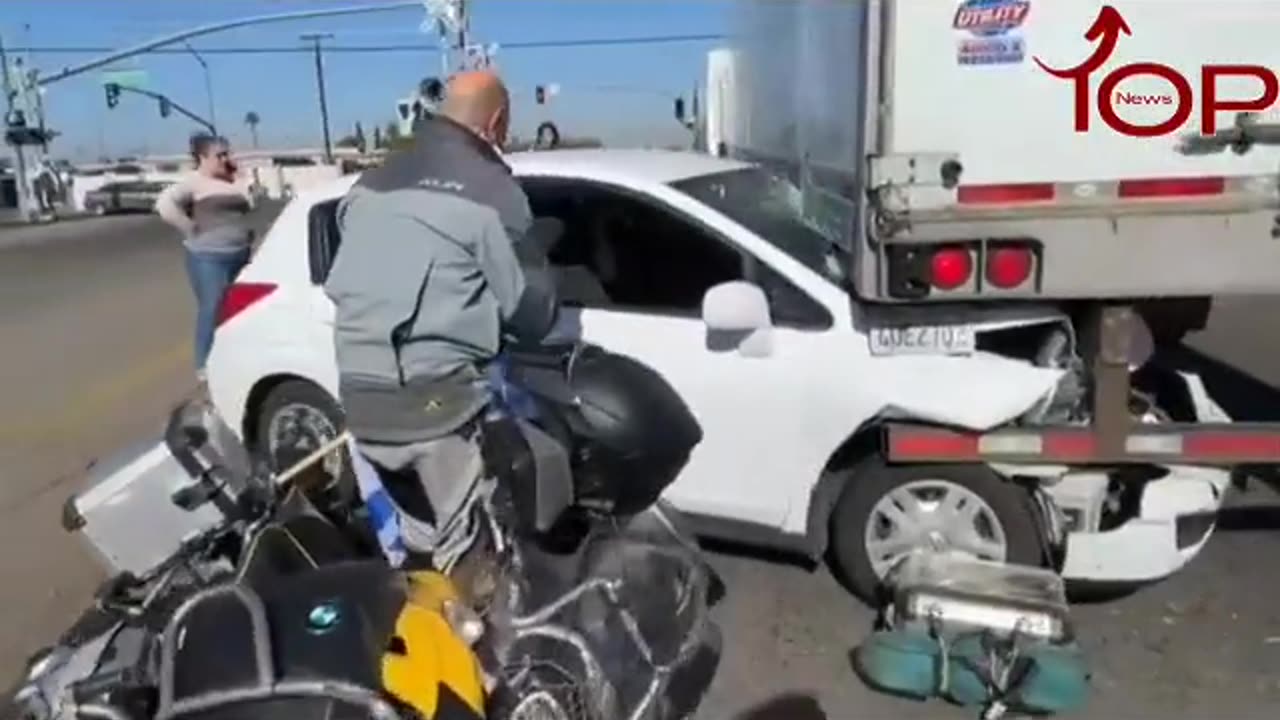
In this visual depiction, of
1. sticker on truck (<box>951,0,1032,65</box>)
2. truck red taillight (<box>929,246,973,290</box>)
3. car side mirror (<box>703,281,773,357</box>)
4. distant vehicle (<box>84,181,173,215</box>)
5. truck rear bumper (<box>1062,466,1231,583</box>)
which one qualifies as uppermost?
sticker on truck (<box>951,0,1032,65</box>)

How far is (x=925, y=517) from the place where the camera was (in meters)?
4.92

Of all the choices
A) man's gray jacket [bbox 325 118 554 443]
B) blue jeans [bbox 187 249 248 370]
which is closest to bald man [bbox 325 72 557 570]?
man's gray jacket [bbox 325 118 554 443]

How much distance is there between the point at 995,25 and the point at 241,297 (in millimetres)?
3834

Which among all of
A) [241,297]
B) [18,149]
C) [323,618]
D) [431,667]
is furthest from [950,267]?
[18,149]

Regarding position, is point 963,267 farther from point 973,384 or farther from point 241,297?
point 241,297

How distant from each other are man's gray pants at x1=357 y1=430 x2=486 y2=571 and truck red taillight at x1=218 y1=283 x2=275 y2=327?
286cm

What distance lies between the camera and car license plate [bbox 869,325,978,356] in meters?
4.71

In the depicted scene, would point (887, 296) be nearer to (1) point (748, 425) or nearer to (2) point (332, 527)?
(1) point (748, 425)

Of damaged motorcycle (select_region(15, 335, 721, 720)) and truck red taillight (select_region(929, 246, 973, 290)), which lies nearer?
damaged motorcycle (select_region(15, 335, 721, 720))

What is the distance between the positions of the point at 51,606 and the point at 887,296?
367 centimetres

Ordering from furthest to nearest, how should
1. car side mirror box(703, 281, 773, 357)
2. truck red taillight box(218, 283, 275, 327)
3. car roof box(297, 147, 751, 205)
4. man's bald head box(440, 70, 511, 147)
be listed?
truck red taillight box(218, 283, 275, 327), car roof box(297, 147, 751, 205), car side mirror box(703, 281, 773, 357), man's bald head box(440, 70, 511, 147)

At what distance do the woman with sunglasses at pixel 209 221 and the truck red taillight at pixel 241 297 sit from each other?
109 inches

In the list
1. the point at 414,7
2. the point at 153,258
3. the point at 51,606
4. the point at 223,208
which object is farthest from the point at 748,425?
the point at 414,7

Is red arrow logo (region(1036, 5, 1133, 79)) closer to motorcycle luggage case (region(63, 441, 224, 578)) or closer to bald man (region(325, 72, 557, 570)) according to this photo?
bald man (region(325, 72, 557, 570))
